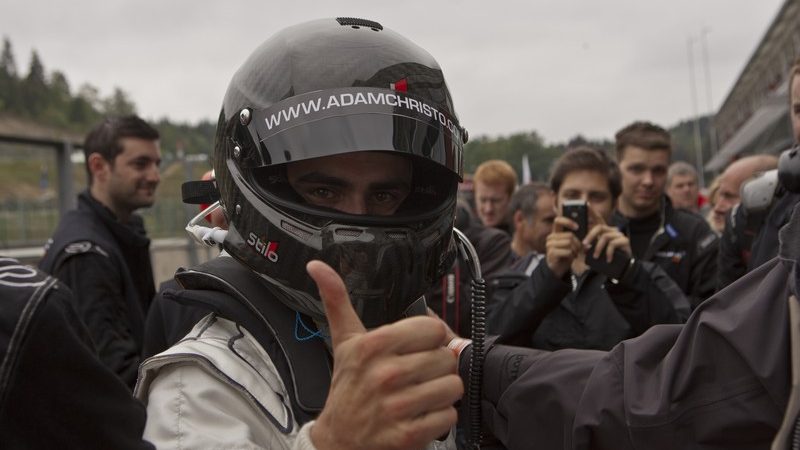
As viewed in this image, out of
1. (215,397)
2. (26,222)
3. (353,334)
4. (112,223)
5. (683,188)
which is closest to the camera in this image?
(353,334)

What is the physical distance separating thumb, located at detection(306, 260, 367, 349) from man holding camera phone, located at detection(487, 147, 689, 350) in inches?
72.7

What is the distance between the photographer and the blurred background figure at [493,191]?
5.06m

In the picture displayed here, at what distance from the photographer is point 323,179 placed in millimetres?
1526

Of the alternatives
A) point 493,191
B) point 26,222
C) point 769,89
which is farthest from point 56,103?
point 493,191

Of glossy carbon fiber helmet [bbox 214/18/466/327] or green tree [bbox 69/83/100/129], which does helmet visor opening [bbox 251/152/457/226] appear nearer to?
glossy carbon fiber helmet [bbox 214/18/466/327]

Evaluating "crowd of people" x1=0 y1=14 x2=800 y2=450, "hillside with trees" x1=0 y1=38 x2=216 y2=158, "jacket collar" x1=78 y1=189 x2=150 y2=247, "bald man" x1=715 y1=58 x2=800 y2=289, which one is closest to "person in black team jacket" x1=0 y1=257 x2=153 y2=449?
"crowd of people" x1=0 y1=14 x2=800 y2=450

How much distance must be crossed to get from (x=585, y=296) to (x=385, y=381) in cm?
206

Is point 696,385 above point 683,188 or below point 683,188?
below

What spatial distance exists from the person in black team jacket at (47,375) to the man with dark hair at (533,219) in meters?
2.92

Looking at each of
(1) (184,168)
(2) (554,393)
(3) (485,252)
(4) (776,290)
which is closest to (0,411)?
(2) (554,393)

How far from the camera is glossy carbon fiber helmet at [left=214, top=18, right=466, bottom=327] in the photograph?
4.74 feet

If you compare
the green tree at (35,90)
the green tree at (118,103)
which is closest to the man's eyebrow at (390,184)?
the green tree at (35,90)

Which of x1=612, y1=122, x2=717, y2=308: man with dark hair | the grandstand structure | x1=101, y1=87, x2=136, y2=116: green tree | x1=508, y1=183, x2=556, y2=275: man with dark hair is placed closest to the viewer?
x1=612, y1=122, x2=717, y2=308: man with dark hair

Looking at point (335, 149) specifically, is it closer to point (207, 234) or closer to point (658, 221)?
point (207, 234)
